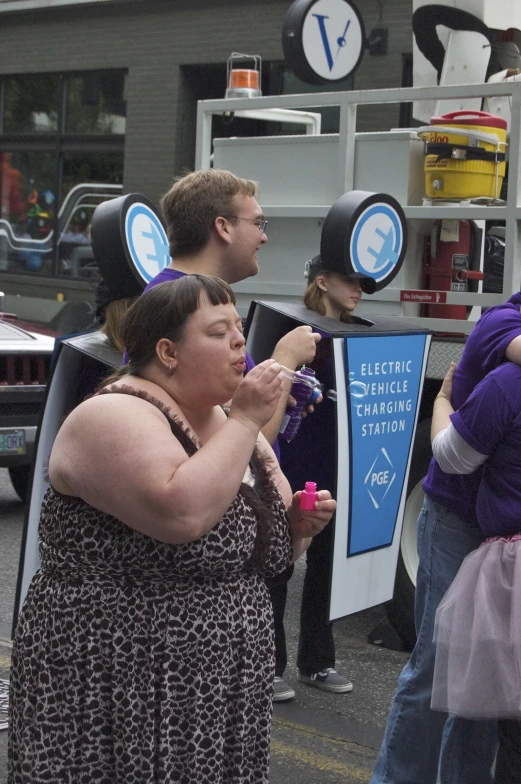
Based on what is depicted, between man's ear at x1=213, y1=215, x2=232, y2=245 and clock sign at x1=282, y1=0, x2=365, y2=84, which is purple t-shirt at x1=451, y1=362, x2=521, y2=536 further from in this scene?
clock sign at x1=282, y1=0, x2=365, y2=84

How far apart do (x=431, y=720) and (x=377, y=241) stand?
197cm

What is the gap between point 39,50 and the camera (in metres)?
16.7

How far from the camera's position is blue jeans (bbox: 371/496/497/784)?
10.4 ft

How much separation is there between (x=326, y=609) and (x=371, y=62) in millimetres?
9125

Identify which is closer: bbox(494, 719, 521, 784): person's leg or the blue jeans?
bbox(494, 719, 521, 784): person's leg

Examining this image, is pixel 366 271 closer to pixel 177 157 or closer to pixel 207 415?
pixel 207 415

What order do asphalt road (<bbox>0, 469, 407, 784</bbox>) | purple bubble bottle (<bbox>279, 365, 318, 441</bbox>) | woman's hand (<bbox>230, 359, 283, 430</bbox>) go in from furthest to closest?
asphalt road (<bbox>0, 469, 407, 784</bbox>) < purple bubble bottle (<bbox>279, 365, 318, 441</bbox>) < woman's hand (<bbox>230, 359, 283, 430</bbox>)

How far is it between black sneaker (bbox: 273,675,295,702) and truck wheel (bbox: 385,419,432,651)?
0.68 meters

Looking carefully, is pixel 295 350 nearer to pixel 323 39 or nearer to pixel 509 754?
pixel 509 754

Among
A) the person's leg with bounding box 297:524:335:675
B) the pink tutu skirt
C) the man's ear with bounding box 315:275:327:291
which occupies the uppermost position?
the man's ear with bounding box 315:275:327:291

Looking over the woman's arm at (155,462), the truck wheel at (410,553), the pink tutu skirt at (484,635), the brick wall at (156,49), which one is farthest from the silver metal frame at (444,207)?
the brick wall at (156,49)

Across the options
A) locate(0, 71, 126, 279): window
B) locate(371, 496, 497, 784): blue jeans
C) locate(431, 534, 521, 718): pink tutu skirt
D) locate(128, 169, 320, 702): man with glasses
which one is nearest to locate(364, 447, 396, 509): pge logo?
locate(371, 496, 497, 784): blue jeans

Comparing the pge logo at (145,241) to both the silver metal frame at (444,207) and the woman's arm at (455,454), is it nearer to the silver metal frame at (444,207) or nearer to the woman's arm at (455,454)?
the woman's arm at (455,454)

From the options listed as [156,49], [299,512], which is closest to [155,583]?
[299,512]
